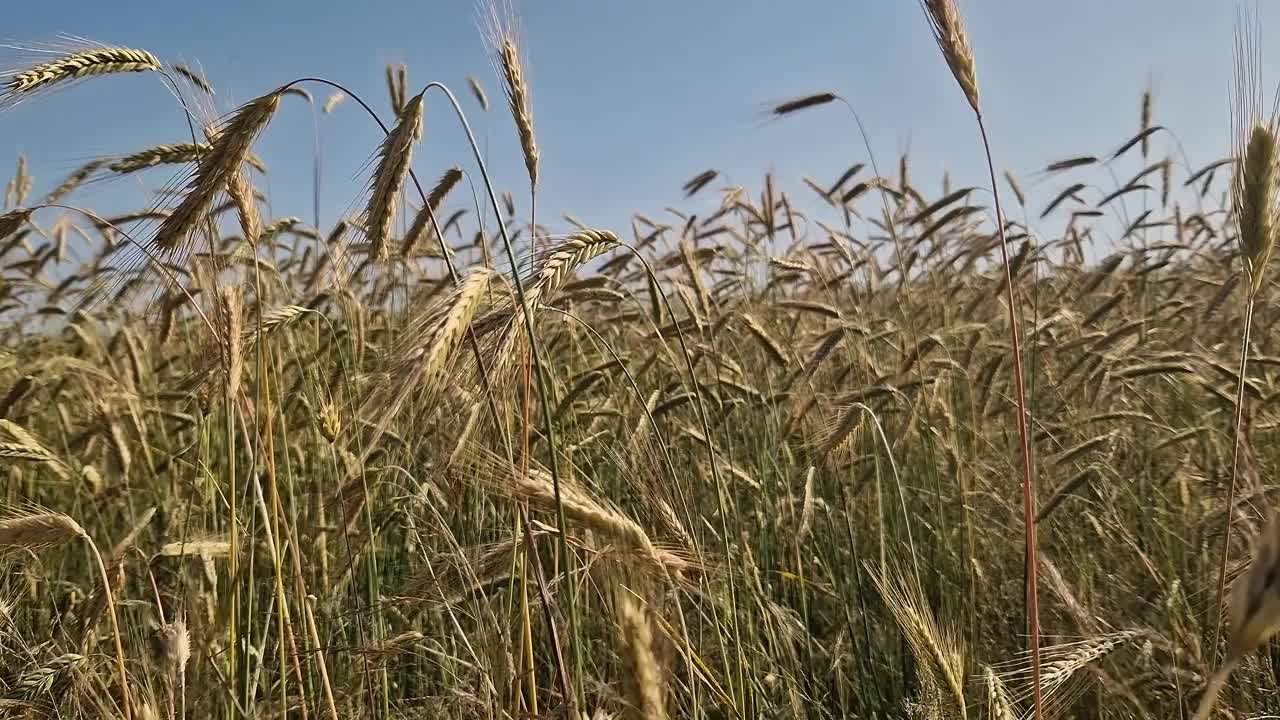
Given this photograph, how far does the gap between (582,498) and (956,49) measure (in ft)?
4.08

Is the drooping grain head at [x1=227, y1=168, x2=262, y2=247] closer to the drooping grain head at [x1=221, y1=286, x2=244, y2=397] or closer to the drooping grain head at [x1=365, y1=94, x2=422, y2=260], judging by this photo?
the drooping grain head at [x1=221, y1=286, x2=244, y2=397]

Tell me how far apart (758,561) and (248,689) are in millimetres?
1702

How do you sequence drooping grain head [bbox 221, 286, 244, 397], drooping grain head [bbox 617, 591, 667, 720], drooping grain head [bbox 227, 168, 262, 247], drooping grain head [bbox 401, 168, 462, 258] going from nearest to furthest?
1. drooping grain head [bbox 617, 591, 667, 720]
2. drooping grain head [bbox 221, 286, 244, 397]
3. drooping grain head [bbox 227, 168, 262, 247]
4. drooping grain head [bbox 401, 168, 462, 258]

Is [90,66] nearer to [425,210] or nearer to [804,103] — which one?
[425,210]

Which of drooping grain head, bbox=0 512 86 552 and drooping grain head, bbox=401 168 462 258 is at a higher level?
drooping grain head, bbox=401 168 462 258

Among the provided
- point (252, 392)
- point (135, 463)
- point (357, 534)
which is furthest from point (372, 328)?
point (357, 534)

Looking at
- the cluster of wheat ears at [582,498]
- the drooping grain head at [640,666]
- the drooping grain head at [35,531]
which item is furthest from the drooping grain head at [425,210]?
the drooping grain head at [640,666]

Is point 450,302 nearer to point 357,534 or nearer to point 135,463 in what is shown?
point 357,534

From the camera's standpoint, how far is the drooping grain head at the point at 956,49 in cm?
179

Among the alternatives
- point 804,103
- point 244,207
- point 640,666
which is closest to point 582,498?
point 640,666

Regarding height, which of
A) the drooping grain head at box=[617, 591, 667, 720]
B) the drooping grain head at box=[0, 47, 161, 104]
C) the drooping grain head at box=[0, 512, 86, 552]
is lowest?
the drooping grain head at box=[617, 591, 667, 720]

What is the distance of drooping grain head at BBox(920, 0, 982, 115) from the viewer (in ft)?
5.87

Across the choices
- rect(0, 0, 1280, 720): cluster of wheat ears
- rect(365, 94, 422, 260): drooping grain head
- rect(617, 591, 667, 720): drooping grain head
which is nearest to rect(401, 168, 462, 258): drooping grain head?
rect(0, 0, 1280, 720): cluster of wheat ears

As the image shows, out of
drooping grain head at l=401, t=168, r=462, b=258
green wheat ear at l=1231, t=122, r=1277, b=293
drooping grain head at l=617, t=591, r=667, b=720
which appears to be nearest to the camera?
drooping grain head at l=617, t=591, r=667, b=720
